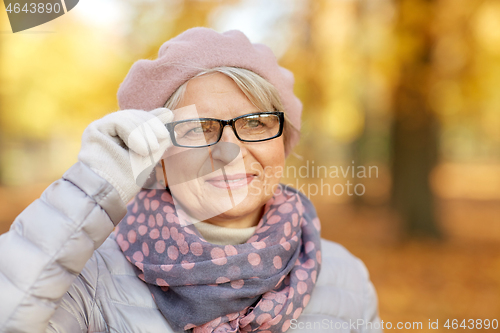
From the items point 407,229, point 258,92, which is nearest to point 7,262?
point 258,92

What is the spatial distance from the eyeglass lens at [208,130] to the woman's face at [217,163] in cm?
3

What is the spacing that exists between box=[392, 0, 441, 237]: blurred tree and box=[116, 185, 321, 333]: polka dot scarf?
260 inches

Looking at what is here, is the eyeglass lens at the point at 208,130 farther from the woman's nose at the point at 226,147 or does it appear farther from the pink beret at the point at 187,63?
the pink beret at the point at 187,63

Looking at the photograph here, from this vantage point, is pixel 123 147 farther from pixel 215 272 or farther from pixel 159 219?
pixel 215 272

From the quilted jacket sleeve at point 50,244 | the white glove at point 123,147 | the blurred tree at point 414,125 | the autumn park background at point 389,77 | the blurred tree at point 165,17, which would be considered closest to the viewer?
the quilted jacket sleeve at point 50,244

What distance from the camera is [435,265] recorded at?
22.2ft

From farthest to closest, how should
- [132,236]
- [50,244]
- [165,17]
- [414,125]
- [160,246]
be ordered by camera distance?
[414,125]
[165,17]
[132,236]
[160,246]
[50,244]

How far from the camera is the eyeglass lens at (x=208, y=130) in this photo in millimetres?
1671

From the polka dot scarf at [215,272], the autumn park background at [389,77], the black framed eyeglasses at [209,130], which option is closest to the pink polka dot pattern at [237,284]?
the polka dot scarf at [215,272]

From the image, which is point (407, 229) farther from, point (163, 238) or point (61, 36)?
point (61, 36)

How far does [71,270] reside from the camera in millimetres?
1279

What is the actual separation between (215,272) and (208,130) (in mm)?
603

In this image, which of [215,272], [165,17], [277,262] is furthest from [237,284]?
[165,17]

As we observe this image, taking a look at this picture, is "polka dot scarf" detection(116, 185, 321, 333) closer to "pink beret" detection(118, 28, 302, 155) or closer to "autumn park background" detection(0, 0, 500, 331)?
"pink beret" detection(118, 28, 302, 155)
